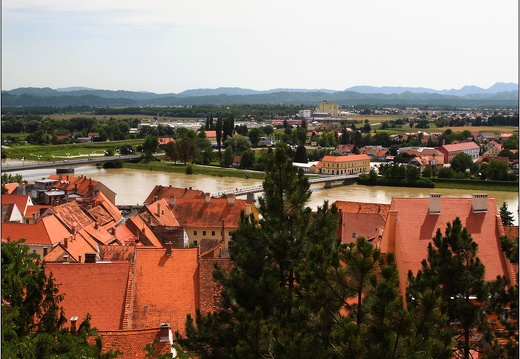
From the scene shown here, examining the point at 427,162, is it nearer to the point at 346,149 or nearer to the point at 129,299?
the point at 346,149

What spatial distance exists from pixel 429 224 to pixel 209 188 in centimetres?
3066

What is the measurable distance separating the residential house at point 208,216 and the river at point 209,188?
10.8 m

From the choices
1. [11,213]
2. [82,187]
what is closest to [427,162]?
[82,187]

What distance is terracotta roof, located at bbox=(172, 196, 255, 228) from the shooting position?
69.8 ft

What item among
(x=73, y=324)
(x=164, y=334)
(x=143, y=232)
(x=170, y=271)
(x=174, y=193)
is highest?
(x=73, y=324)

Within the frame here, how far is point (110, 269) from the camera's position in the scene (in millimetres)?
9703

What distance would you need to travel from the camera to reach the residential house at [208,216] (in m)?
21.1

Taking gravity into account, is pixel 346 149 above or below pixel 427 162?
below

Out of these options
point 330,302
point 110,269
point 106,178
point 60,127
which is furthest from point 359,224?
point 60,127

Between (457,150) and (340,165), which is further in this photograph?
(457,150)

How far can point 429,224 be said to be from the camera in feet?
31.7

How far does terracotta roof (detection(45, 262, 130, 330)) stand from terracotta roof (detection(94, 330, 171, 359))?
105 inches

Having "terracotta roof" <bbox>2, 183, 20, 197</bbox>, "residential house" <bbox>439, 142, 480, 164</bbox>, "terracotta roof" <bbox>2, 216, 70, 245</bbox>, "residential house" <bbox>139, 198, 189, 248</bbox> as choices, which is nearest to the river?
"terracotta roof" <bbox>2, 183, 20, 197</bbox>

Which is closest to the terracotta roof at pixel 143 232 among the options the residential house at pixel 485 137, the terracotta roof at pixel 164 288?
the terracotta roof at pixel 164 288
